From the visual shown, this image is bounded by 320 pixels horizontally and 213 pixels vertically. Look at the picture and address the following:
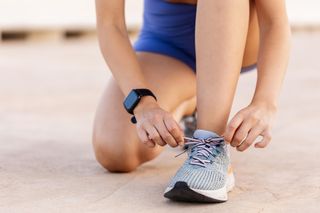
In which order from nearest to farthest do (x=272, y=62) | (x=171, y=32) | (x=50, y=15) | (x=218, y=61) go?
(x=218, y=61) < (x=272, y=62) < (x=171, y=32) < (x=50, y=15)

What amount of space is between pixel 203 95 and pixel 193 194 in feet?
0.86

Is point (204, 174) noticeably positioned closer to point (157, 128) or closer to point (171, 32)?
point (157, 128)

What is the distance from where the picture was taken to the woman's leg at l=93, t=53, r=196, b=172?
7.57 ft

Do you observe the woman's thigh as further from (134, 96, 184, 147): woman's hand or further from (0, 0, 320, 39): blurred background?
(0, 0, 320, 39): blurred background

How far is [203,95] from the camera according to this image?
1948 millimetres

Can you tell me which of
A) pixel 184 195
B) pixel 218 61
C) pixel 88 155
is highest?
pixel 218 61

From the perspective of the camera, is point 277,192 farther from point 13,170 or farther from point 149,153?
point 13,170

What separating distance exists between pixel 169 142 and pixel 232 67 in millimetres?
250

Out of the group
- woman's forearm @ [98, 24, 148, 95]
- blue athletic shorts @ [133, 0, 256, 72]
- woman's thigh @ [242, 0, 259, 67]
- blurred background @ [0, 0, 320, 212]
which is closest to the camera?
blurred background @ [0, 0, 320, 212]

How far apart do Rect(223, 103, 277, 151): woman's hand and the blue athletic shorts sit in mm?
666

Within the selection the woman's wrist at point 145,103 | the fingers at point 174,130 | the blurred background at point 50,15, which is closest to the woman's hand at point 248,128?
the fingers at point 174,130

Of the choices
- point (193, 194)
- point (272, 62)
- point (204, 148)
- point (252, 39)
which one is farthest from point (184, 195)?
point (252, 39)

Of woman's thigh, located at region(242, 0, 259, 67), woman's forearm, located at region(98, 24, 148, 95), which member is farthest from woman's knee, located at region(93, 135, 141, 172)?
woman's thigh, located at region(242, 0, 259, 67)

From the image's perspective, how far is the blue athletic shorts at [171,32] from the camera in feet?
8.31
